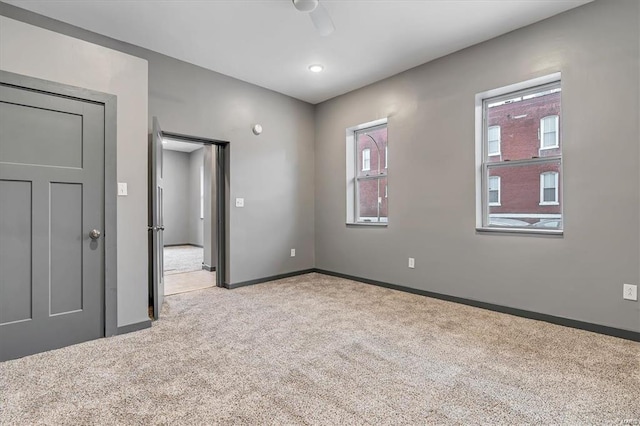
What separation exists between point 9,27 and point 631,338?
5066 millimetres

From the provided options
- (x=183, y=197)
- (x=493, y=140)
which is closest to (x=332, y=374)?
(x=493, y=140)

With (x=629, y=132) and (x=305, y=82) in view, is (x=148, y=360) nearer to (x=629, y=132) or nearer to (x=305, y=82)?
(x=305, y=82)

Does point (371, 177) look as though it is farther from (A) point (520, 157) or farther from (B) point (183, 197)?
(B) point (183, 197)

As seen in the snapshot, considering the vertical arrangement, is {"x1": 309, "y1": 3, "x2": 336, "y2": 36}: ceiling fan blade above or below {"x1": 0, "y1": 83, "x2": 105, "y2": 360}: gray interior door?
above

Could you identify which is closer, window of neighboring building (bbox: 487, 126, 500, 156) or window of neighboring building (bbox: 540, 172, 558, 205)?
window of neighboring building (bbox: 540, 172, 558, 205)

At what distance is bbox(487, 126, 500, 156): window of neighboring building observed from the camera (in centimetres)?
344

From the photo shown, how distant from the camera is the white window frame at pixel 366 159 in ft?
15.6

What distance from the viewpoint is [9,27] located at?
2236 mm

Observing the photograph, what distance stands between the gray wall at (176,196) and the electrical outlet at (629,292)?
941 centimetres

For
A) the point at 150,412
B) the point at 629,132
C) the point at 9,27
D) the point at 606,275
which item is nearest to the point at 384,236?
the point at 606,275

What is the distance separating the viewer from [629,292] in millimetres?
2557

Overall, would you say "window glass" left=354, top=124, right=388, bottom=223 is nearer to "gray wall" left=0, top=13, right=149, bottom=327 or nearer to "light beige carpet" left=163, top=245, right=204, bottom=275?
"gray wall" left=0, top=13, right=149, bottom=327

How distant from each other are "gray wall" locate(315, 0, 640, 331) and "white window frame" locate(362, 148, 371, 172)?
472 millimetres

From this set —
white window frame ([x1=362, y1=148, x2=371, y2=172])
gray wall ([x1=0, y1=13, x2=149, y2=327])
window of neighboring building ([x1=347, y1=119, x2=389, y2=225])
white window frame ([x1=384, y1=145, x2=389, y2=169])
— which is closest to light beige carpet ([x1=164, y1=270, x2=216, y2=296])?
gray wall ([x1=0, y1=13, x2=149, y2=327])
